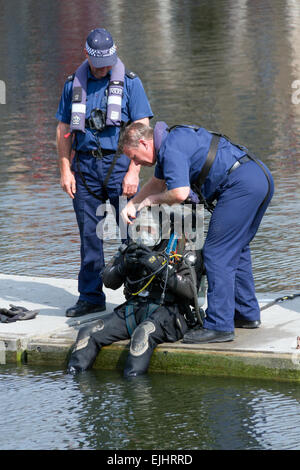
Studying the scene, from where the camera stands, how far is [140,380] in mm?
6754

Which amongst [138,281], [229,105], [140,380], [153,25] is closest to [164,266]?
[138,281]

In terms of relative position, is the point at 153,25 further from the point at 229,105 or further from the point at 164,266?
the point at 164,266

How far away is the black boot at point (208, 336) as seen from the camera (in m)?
6.81

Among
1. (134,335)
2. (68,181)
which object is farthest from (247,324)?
(68,181)

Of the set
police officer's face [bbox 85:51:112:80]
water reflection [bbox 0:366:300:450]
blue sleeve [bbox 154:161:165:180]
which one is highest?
police officer's face [bbox 85:51:112:80]

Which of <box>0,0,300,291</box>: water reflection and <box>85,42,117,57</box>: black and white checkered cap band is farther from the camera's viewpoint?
<box>0,0,300,291</box>: water reflection

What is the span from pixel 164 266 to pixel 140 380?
743 millimetres

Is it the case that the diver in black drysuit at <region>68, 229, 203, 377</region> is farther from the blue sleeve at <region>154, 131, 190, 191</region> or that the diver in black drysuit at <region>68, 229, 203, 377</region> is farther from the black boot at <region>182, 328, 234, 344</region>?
the blue sleeve at <region>154, 131, 190, 191</region>

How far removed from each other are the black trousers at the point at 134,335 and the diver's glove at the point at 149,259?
12.5 inches

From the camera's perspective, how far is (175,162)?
21.1 feet

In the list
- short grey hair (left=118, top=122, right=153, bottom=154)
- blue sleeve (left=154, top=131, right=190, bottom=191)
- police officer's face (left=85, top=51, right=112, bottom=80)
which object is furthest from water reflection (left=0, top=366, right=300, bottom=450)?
police officer's face (left=85, top=51, right=112, bottom=80)

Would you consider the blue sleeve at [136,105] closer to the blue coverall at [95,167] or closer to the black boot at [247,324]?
the blue coverall at [95,167]

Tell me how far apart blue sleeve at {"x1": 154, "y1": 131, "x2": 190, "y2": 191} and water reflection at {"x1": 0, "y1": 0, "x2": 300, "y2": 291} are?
2327 millimetres

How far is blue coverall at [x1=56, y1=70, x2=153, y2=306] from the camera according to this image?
747 centimetres
